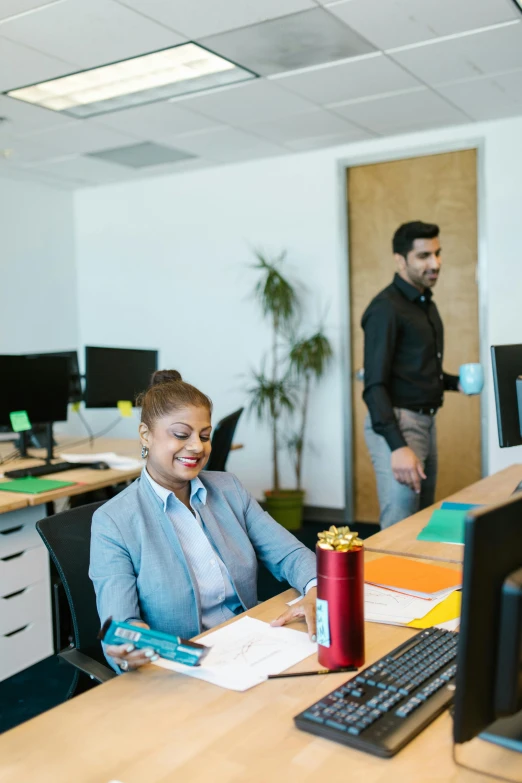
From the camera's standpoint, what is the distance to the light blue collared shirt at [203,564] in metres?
1.68

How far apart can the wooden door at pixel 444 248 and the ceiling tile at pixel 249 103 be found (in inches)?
38.2

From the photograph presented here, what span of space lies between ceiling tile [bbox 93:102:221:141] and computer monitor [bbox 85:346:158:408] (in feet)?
4.62

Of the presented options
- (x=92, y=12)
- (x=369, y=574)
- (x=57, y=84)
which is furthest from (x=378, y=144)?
(x=369, y=574)

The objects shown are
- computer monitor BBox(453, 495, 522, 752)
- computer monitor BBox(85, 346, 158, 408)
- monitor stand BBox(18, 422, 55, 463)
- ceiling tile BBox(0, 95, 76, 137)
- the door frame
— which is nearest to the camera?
computer monitor BBox(453, 495, 522, 752)

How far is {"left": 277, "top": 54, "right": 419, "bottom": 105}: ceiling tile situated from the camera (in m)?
3.69

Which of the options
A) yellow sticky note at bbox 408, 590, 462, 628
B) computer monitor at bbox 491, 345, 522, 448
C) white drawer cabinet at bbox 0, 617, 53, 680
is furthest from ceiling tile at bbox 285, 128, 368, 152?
yellow sticky note at bbox 408, 590, 462, 628

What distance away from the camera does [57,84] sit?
3959 millimetres

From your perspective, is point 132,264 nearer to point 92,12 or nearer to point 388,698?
point 92,12

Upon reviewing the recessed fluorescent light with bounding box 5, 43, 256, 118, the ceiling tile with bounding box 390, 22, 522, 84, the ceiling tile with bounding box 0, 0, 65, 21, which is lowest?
the ceiling tile with bounding box 0, 0, 65, 21

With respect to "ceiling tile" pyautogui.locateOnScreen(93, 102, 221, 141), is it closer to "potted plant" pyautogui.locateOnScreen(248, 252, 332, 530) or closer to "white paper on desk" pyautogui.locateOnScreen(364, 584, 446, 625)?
"potted plant" pyautogui.locateOnScreen(248, 252, 332, 530)

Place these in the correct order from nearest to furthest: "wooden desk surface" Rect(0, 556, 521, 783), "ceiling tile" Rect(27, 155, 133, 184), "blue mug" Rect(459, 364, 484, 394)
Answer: "wooden desk surface" Rect(0, 556, 521, 783), "blue mug" Rect(459, 364, 484, 394), "ceiling tile" Rect(27, 155, 133, 184)

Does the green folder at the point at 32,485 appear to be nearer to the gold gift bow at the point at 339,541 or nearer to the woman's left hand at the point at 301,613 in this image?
the woman's left hand at the point at 301,613

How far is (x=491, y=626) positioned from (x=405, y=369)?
2.08 metres

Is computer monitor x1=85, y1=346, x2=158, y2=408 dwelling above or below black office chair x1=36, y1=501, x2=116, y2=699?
above
